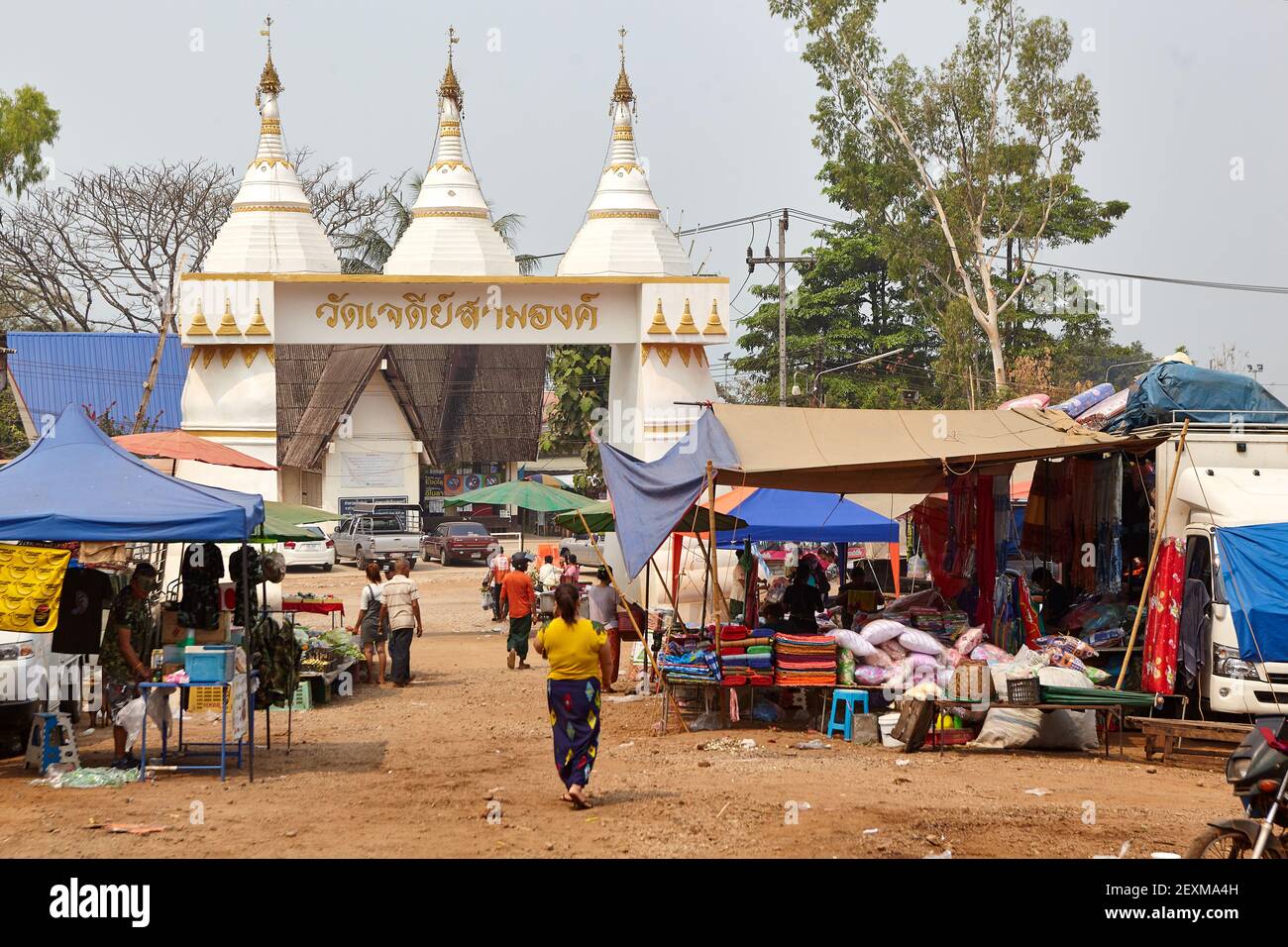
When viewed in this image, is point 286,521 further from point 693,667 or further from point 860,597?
point 860,597

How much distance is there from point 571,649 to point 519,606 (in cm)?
935

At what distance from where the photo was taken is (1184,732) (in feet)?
40.7

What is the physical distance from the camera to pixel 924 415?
50.9 feet

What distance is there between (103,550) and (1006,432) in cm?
1135

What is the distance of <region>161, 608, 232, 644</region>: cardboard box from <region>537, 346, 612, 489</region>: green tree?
3411 cm

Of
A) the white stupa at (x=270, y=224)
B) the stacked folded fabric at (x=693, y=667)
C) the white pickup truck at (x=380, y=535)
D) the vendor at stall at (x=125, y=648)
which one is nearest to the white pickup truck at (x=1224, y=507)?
the stacked folded fabric at (x=693, y=667)

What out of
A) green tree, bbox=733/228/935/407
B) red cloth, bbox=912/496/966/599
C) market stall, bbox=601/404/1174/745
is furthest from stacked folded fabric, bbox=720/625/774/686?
green tree, bbox=733/228/935/407

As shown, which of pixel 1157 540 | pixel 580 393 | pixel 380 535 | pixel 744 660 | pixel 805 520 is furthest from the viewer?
pixel 580 393

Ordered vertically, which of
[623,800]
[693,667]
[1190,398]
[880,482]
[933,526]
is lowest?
[623,800]

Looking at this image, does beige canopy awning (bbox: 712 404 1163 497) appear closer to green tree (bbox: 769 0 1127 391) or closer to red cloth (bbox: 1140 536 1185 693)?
red cloth (bbox: 1140 536 1185 693)

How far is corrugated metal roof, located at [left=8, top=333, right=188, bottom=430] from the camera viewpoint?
132 ft

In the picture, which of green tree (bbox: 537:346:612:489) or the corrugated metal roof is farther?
green tree (bbox: 537:346:612:489)

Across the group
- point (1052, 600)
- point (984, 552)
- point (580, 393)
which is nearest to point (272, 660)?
point (984, 552)

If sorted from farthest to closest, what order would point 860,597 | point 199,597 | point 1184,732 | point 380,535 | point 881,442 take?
point 380,535 < point 860,597 < point 881,442 < point 1184,732 < point 199,597
